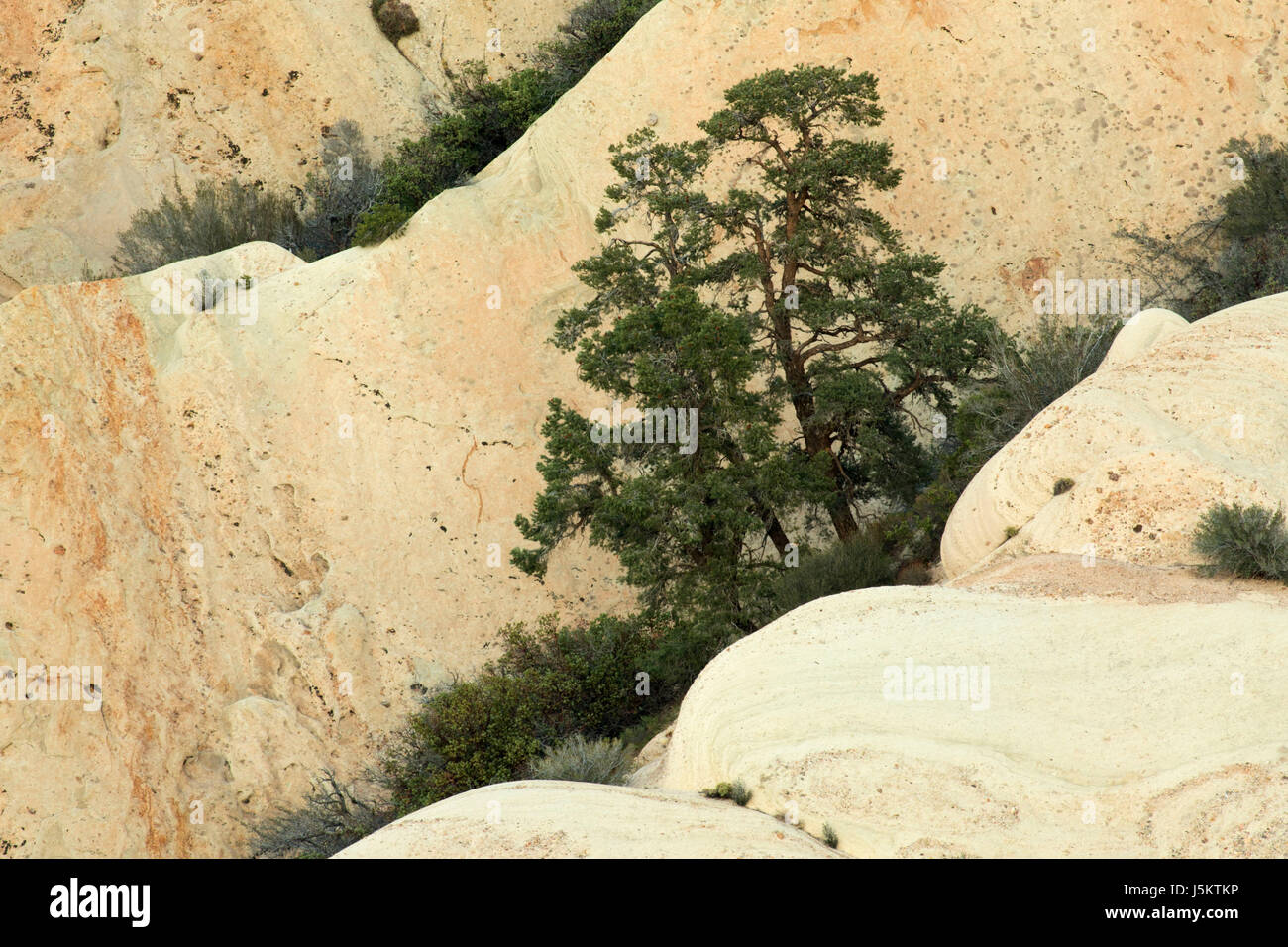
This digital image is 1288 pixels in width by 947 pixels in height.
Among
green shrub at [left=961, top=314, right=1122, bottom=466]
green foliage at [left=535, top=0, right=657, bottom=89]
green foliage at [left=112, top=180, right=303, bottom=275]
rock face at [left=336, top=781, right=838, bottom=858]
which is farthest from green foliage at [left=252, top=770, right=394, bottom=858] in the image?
green foliage at [left=535, top=0, right=657, bottom=89]

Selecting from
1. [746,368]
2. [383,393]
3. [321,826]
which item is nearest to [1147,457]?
[746,368]

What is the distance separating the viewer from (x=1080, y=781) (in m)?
8.02

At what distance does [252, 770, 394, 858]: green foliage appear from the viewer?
13.6 metres

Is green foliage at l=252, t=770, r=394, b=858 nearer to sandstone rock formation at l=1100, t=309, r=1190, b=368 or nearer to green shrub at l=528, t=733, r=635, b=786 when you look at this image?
green shrub at l=528, t=733, r=635, b=786

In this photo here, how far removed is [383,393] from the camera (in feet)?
59.1

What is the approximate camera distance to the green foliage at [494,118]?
74.4 feet

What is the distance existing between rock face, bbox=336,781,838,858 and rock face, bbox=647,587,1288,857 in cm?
34

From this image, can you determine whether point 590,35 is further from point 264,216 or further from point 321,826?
point 321,826

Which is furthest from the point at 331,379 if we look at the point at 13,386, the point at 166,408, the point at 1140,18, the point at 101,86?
the point at 1140,18

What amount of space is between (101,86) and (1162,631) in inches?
840

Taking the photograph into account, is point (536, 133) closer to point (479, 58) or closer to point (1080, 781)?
point (479, 58)

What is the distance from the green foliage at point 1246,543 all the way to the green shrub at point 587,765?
4672 millimetres

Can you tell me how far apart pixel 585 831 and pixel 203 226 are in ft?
55.5

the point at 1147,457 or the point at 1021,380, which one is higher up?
the point at 1021,380
